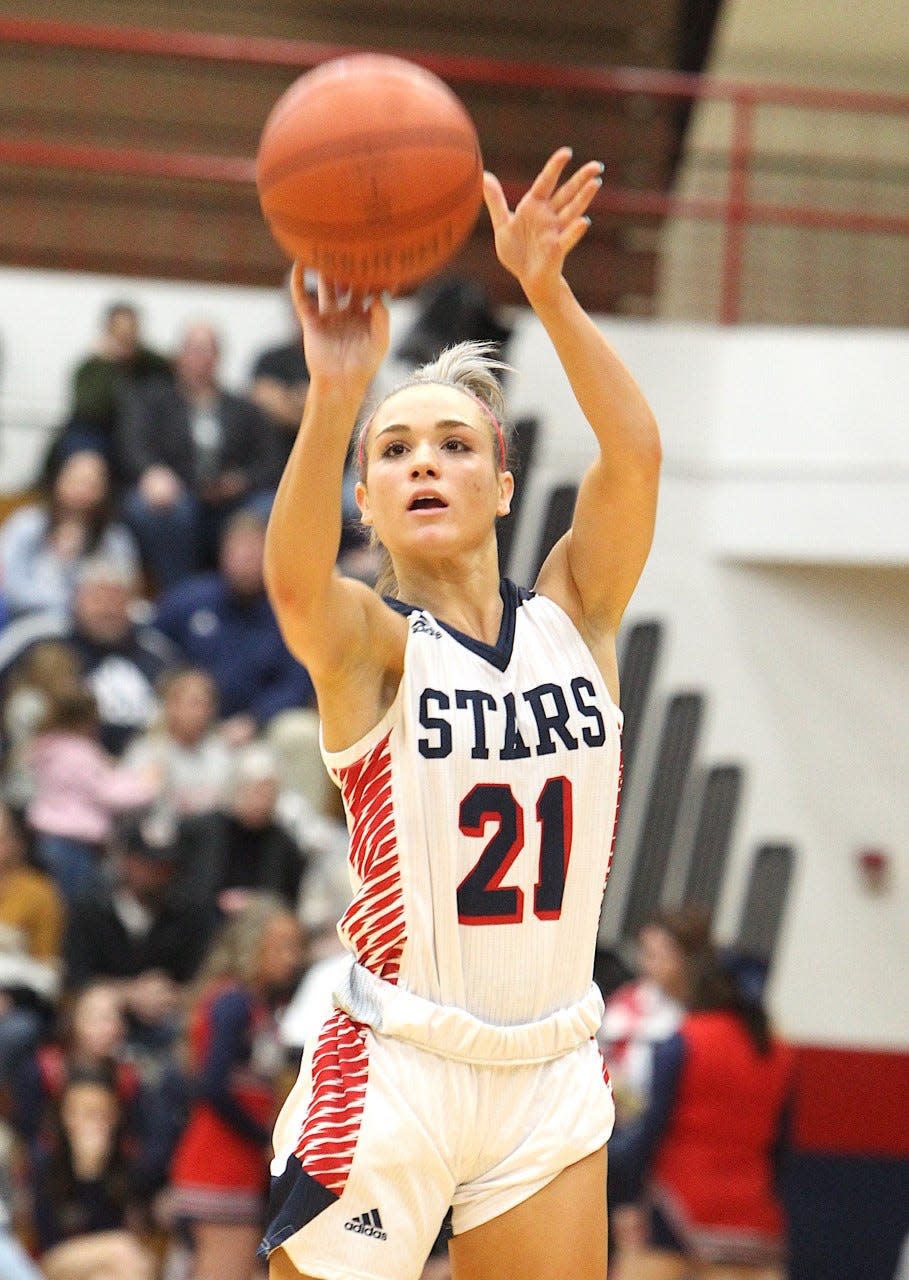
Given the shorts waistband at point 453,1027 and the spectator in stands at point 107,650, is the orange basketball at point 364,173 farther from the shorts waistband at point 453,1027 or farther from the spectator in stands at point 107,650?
the spectator in stands at point 107,650

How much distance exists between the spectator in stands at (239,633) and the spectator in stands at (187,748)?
24.5 inches

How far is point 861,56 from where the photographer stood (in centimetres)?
1440

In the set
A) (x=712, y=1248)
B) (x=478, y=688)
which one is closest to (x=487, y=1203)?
(x=478, y=688)

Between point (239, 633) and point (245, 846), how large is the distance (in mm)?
1473

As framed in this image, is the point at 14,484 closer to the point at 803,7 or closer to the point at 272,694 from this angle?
the point at 272,694

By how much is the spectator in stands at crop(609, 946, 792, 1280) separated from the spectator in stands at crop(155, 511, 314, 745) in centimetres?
275

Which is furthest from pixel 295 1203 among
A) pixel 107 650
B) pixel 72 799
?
pixel 107 650

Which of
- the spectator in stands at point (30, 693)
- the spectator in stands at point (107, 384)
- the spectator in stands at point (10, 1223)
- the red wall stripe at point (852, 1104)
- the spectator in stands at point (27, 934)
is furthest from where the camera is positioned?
the spectator in stands at point (107, 384)

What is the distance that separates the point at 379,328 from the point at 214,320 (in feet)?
28.2

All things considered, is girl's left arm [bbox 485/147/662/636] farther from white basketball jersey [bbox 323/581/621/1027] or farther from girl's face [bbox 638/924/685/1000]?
girl's face [bbox 638/924/685/1000]

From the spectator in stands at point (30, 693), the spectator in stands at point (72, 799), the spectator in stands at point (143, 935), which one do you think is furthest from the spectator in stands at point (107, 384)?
the spectator in stands at point (143, 935)

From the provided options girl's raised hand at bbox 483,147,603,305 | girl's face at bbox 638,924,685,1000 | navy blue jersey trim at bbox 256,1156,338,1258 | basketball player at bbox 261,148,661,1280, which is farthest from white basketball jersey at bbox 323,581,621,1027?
girl's face at bbox 638,924,685,1000

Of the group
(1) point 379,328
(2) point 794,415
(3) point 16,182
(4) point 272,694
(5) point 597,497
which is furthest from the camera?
(3) point 16,182

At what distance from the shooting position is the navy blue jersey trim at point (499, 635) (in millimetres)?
3447
